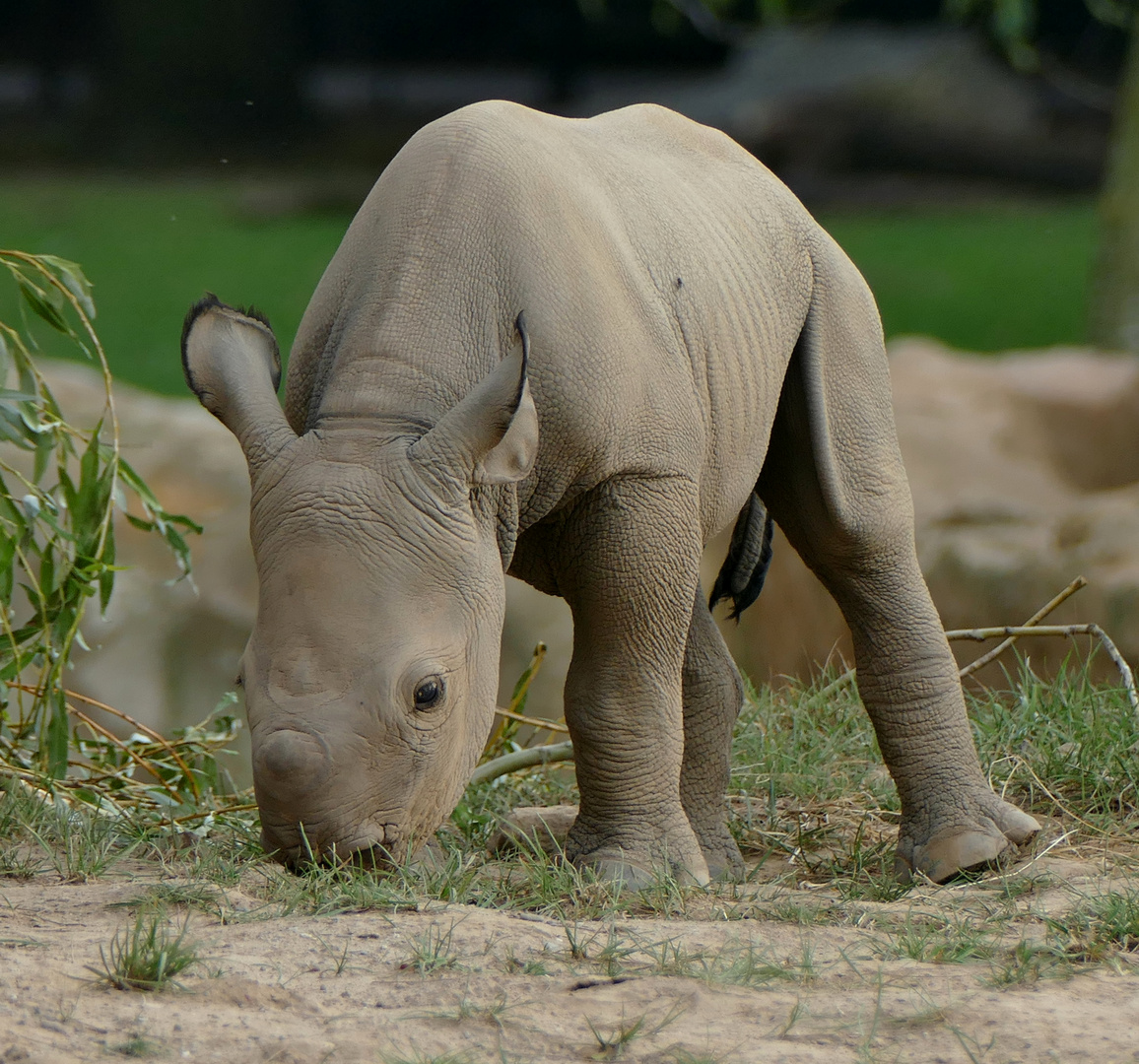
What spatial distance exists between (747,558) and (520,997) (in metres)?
2.15

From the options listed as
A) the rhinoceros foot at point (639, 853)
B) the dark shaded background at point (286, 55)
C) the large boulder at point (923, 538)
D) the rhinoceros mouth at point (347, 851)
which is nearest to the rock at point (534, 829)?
the rhinoceros foot at point (639, 853)

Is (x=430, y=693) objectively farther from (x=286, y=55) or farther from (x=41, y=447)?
(x=286, y=55)

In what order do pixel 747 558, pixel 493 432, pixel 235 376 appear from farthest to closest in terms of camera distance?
pixel 747 558
pixel 235 376
pixel 493 432

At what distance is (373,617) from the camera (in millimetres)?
3070

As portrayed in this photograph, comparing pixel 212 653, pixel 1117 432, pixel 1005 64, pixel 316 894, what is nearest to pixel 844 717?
pixel 316 894

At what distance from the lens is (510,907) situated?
3.35 m

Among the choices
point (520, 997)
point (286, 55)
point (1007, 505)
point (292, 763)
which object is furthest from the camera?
point (286, 55)

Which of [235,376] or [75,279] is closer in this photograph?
[235,376]

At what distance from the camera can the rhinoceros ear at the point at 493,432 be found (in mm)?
3061

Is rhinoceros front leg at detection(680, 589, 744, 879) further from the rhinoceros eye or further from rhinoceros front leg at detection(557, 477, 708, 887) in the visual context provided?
the rhinoceros eye

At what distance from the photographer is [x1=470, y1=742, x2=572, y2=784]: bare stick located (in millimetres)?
4789

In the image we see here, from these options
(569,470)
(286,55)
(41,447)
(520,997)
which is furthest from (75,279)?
(286,55)

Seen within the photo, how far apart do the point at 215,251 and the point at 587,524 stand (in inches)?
538

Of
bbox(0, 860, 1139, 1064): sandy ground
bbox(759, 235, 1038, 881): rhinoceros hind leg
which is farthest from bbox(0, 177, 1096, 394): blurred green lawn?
bbox(0, 860, 1139, 1064): sandy ground
